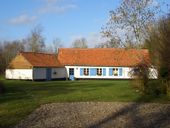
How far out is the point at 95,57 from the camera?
6712 centimetres

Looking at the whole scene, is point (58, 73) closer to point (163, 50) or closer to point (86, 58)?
point (86, 58)

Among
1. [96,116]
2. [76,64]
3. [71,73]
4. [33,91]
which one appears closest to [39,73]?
[71,73]

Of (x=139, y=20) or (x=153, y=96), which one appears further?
(x=139, y=20)

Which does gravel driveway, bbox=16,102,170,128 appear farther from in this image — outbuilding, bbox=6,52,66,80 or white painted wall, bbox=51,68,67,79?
white painted wall, bbox=51,68,67,79

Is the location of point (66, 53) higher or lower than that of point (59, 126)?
higher

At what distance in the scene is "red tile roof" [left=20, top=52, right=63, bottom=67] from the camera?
5983 centimetres

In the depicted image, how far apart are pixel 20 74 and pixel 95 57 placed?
A: 1426 cm

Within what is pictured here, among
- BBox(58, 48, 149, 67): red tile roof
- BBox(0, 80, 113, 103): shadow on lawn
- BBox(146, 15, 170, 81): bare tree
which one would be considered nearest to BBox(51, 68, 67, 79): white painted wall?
BBox(58, 48, 149, 67): red tile roof

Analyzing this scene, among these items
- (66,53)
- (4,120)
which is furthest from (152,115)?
(66,53)

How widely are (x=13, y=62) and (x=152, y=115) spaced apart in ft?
150

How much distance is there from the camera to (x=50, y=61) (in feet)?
213

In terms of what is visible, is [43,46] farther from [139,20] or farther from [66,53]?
[139,20]

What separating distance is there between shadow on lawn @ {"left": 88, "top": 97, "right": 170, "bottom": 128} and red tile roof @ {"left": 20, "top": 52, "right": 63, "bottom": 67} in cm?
4107

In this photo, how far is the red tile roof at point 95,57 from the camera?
2552 inches
